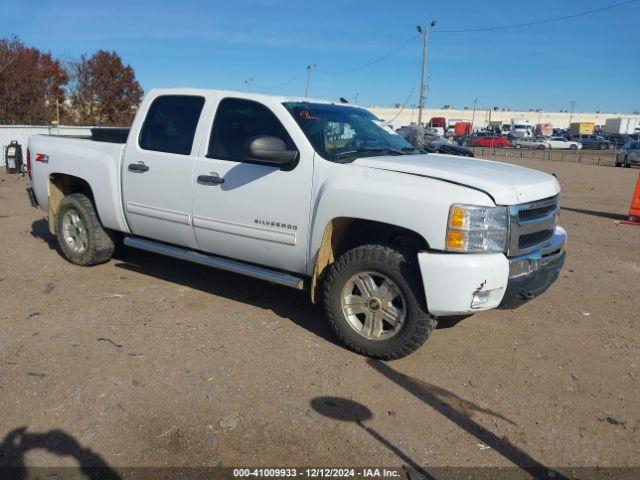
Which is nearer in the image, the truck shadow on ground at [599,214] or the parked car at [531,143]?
the truck shadow on ground at [599,214]

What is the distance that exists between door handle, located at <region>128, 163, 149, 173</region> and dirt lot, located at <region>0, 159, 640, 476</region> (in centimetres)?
122

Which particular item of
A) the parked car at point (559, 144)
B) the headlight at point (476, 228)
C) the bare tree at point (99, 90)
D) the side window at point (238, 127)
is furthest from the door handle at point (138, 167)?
the parked car at point (559, 144)

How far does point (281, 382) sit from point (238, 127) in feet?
7.51

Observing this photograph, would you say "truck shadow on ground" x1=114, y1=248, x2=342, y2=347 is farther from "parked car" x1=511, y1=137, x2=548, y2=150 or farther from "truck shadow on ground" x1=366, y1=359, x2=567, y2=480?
"parked car" x1=511, y1=137, x2=548, y2=150

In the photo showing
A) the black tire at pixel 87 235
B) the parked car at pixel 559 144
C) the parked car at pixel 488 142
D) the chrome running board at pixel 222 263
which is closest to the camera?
the chrome running board at pixel 222 263

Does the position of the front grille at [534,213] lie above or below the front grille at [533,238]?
above

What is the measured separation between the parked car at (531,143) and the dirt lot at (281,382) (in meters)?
55.9

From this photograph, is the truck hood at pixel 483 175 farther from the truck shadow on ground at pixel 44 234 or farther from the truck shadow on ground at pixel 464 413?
the truck shadow on ground at pixel 44 234

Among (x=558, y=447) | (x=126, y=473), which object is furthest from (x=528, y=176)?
(x=126, y=473)

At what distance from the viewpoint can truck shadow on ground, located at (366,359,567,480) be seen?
3.05 m

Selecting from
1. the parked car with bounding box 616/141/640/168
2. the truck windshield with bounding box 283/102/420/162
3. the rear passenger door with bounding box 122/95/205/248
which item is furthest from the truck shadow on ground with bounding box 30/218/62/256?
the parked car with bounding box 616/141/640/168

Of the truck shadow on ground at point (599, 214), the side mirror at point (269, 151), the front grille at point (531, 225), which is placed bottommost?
the truck shadow on ground at point (599, 214)

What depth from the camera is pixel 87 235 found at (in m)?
6.23

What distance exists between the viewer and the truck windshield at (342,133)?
457 centimetres
